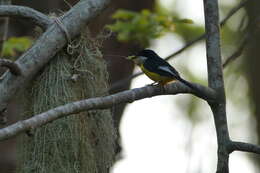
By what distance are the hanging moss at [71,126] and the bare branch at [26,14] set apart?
0.22 meters

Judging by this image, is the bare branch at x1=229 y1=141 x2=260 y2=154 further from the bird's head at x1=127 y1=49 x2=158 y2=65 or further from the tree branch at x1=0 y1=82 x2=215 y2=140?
the bird's head at x1=127 y1=49 x2=158 y2=65

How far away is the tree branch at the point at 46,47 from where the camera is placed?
3656mm

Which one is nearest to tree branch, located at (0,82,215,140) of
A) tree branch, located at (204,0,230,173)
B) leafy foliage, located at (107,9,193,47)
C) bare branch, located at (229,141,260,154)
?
tree branch, located at (204,0,230,173)

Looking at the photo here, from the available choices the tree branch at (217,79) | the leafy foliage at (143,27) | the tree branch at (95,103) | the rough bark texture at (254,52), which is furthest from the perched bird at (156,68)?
the rough bark texture at (254,52)

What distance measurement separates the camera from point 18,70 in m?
3.59

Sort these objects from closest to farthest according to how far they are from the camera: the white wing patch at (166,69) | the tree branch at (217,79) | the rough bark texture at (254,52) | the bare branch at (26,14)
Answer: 1. the rough bark texture at (254,52)
2. the tree branch at (217,79)
3. the bare branch at (26,14)
4. the white wing patch at (166,69)

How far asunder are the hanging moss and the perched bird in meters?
0.53

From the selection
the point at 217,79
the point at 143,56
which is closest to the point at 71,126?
the point at 217,79

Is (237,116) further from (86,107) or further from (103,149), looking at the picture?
(86,107)

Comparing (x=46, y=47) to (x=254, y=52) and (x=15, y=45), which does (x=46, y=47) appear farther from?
(x=15, y=45)

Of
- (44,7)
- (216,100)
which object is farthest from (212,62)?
(44,7)

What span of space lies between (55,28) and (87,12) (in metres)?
0.23

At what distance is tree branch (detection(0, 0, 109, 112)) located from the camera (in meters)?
3.66

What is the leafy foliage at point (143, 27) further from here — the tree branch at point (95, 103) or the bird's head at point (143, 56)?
the tree branch at point (95, 103)
